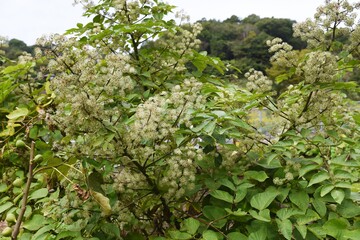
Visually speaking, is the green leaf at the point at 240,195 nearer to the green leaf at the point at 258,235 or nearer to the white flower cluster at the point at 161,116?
the green leaf at the point at 258,235

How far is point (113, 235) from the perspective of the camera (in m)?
1.82

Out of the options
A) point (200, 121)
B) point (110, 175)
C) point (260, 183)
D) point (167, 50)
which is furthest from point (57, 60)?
point (260, 183)

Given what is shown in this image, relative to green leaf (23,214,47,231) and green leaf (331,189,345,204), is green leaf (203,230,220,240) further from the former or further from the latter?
green leaf (23,214,47,231)

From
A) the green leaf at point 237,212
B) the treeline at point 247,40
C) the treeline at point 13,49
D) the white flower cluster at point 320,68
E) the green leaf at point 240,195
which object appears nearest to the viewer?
the green leaf at point 237,212

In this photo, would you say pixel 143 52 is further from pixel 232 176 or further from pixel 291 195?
pixel 291 195

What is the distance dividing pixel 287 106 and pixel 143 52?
1.05 m

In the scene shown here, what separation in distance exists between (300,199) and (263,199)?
158 millimetres

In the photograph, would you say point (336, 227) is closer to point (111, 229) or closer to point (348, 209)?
point (348, 209)

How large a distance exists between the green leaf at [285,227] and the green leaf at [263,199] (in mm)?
86

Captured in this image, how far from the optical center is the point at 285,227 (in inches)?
63.4

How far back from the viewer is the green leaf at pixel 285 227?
62.2 inches

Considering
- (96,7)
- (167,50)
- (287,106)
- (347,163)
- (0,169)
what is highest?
(96,7)

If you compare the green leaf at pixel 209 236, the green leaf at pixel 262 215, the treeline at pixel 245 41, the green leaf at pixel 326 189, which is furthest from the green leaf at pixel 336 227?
the treeline at pixel 245 41

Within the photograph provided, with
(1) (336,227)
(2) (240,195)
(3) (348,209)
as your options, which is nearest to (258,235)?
(2) (240,195)
